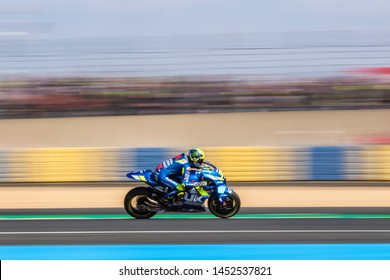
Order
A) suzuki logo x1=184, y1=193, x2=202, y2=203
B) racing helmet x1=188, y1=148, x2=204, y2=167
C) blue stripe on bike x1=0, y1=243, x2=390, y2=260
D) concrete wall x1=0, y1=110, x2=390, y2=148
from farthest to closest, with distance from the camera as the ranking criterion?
concrete wall x1=0, y1=110, x2=390, y2=148, suzuki logo x1=184, y1=193, x2=202, y2=203, racing helmet x1=188, y1=148, x2=204, y2=167, blue stripe on bike x1=0, y1=243, x2=390, y2=260

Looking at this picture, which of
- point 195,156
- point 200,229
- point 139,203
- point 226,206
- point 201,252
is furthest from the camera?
point 139,203

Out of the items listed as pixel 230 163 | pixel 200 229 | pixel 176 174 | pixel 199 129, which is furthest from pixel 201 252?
Result: pixel 199 129

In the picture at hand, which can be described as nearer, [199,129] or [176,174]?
[176,174]

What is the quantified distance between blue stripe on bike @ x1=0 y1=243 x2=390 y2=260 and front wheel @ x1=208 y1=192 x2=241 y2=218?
1801mm

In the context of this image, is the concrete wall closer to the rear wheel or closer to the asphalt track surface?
the asphalt track surface

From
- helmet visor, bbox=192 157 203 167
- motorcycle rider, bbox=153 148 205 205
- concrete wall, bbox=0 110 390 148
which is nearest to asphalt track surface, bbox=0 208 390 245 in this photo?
motorcycle rider, bbox=153 148 205 205

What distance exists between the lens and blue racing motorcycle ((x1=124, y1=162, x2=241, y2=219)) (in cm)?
1069

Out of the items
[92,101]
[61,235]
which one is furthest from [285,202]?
[92,101]

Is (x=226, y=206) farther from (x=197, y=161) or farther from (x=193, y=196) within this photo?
(x=197, y=161)

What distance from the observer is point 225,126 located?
2031 centimetres

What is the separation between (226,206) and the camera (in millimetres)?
10789

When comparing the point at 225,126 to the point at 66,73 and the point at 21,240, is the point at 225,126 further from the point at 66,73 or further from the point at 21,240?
the point at 21,240

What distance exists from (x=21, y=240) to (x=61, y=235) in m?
0.55

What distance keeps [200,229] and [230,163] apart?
5690mm
